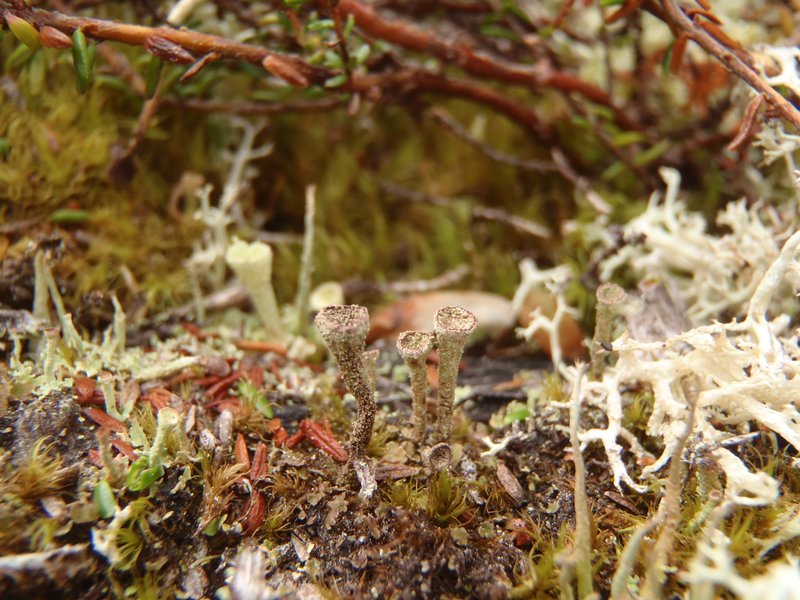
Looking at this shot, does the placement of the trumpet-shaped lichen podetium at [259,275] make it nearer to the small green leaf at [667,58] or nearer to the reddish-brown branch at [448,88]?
the reddish-brown branch at [448,88]

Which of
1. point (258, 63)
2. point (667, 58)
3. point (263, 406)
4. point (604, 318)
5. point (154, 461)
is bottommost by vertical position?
A: point (263, 406)

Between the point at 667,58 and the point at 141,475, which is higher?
the point at 667,58

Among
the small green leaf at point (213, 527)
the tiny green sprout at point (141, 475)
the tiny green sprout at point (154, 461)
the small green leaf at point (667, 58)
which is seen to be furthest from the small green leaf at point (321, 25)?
the small green leaf at point (213, 527)

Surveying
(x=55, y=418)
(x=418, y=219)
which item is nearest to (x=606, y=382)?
(x=418, y=219)

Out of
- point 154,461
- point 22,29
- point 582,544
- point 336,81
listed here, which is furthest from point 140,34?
point 582,544

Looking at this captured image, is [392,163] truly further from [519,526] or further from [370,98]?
[519,526]

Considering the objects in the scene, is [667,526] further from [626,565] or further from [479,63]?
[479,63]
